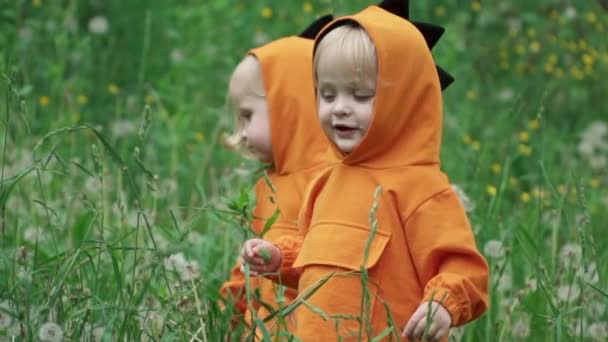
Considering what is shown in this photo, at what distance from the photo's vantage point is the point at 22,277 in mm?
2684

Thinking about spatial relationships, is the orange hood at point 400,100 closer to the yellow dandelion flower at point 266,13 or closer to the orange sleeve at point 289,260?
the orange sleeve at point 289,260

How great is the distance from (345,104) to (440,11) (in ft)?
14.1

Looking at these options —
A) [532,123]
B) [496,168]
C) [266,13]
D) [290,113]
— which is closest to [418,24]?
[290,113]

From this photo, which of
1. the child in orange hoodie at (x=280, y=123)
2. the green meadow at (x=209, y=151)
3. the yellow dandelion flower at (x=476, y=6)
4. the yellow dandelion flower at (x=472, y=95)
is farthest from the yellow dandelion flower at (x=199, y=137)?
the yellow dandelion flower at (x=476, y=6)

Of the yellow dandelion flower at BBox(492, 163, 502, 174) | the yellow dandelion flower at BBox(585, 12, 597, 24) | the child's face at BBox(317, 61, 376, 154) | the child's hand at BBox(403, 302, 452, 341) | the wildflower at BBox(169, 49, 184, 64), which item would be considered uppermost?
the child's face at BBox(317, 61, 376, 154)

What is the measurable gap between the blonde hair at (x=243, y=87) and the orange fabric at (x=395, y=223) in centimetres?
61

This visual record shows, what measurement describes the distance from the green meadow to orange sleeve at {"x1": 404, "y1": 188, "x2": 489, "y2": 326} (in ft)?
0.50

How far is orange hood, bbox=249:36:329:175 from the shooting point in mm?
3562

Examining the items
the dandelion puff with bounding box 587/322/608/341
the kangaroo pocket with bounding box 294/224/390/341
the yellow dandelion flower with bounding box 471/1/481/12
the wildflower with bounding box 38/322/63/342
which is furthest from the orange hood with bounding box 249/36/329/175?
the yellow dandelion flower with bounding box 471/1/481/12

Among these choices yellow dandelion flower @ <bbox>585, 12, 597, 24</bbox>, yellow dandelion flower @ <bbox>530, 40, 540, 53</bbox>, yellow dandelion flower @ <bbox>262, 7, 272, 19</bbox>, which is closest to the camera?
yellow dandelion flower @ <bbox>262, 7, 272, 19</bbox>

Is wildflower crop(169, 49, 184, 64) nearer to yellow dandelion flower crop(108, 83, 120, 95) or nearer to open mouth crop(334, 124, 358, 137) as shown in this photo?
yellow dandelion flower crop(108, 83, 120, 95)

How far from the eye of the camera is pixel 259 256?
300cm

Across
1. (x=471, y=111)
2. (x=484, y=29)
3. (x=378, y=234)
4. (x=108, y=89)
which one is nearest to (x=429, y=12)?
(x=484, y=29)

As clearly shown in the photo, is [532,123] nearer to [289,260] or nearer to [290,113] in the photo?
[290,113]
